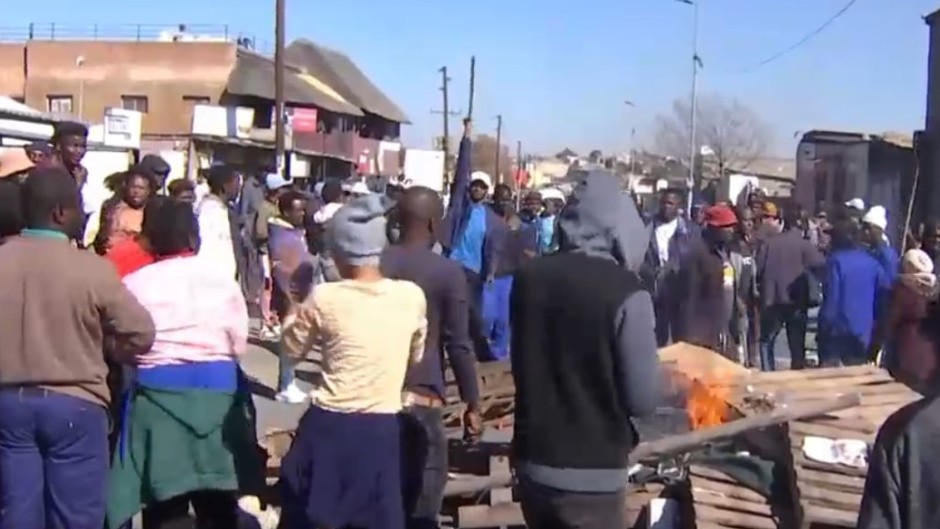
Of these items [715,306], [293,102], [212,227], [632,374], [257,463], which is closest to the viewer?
[632,374]

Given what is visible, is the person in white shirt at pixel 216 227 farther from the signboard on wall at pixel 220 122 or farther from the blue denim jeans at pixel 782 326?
the signboard on wall at pixel 220 122

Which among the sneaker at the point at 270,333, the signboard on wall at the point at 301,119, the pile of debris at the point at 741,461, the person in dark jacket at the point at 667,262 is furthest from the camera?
the signboard on wall at the point at 301,119

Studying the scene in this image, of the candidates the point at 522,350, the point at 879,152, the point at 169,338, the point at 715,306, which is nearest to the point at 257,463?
the point at 169,338

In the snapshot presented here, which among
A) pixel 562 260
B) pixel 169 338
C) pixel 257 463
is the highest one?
pixel 562 260

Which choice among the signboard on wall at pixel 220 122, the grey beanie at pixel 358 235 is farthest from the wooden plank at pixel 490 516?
the signboard on wall at pixel 220 122

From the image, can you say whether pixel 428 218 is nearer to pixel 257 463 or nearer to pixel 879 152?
pixel 257 463

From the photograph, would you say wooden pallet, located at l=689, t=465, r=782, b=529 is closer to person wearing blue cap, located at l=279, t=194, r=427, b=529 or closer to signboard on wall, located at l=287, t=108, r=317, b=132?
person wearing blue cap, located at l=279, t=194, r=427, b=529

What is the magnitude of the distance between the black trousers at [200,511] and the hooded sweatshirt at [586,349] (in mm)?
1682

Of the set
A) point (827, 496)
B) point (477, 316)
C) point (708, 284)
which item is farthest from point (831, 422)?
point (477, 316)

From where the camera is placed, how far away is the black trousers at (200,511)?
19.9 feet

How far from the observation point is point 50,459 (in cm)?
555

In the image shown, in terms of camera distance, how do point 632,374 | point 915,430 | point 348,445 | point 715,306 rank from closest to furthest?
1. point 915,430
2. point 632,374
3. point 348,445
4. point 715,306

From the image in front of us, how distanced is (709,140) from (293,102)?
5628cm

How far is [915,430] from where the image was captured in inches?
109
